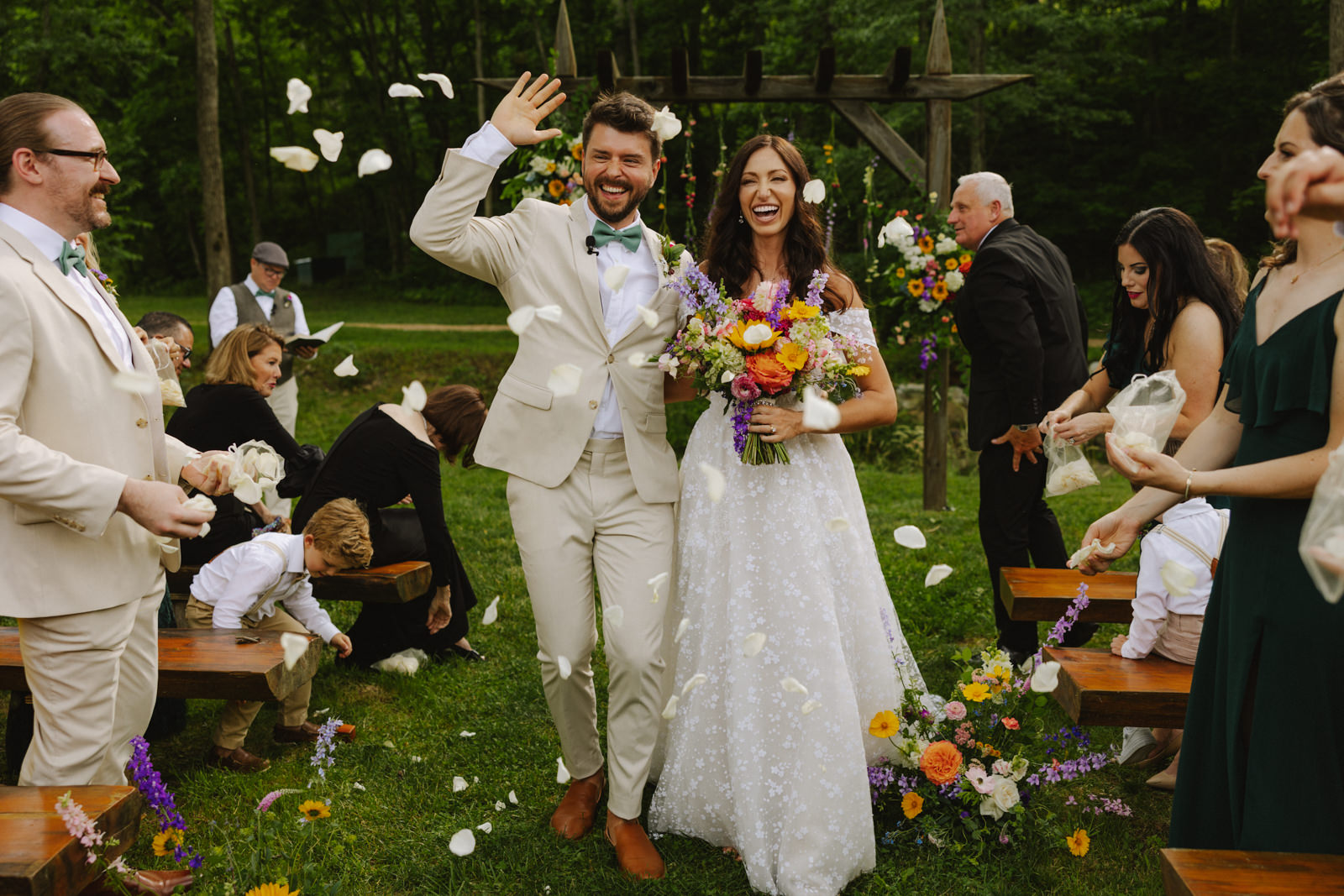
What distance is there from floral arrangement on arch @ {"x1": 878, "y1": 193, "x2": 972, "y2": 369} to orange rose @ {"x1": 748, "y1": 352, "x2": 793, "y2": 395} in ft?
15.0

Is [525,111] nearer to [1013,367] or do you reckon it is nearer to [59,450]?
[59,450]

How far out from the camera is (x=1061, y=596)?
12.7ft

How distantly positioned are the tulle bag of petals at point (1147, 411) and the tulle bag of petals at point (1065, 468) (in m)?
0.56

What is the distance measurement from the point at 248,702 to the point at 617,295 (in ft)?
7.43

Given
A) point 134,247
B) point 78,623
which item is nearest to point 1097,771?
point 78,623

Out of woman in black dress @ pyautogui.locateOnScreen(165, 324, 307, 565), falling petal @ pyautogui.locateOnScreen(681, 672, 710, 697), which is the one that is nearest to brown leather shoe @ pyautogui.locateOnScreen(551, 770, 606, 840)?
falling petal @ pyautogui.locateOnScreen(681, 672, 710, 697)

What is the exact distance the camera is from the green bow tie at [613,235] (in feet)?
10.6

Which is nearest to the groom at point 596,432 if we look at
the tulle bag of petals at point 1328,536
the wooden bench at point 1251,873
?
the wooden bench at point 1251,873

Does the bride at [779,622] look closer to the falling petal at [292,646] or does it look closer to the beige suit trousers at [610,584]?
the beige suit trousers at [610,584]

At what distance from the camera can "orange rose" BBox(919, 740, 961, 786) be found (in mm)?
3133

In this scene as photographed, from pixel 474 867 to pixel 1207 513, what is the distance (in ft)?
9.20

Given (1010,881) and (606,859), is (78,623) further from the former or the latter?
(1010,881)

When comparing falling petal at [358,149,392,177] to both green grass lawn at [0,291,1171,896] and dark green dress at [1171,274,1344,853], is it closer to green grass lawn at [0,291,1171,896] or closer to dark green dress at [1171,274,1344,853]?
green grass lawn at [0,291,1171,896]

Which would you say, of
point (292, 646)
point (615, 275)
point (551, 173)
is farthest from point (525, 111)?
point (551, 173)
